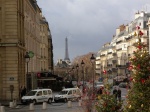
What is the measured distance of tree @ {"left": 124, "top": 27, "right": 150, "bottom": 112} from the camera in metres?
13.4

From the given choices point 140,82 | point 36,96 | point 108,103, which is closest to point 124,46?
point 36,96

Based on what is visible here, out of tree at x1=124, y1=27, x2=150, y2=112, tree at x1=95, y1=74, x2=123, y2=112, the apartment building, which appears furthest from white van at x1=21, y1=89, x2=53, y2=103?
the apartment building

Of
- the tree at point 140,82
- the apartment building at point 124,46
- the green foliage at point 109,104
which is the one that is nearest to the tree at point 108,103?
the green foliage at point 109,104

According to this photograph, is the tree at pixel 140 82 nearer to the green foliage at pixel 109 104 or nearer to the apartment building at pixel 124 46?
the green foliage at pixel 109 104

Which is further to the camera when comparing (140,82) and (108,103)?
(108,103)

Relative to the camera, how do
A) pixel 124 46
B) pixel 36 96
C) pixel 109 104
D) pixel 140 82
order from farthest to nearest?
pixel 124 46
pixel 36 96
pixel 109 104
pixel 140 82

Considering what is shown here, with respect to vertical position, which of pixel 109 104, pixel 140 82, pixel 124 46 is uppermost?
pixel 124 46

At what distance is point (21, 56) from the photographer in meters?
51.1

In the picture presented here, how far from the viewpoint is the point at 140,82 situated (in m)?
13.5

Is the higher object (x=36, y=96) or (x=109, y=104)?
(x=109, y=104)

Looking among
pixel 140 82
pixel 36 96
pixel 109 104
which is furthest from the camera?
pixel 36 96

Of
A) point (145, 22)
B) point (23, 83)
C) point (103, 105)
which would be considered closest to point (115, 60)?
point (145, 22)

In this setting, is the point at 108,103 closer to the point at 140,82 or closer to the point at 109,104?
the point at 109,104

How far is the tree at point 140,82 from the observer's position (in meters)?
13.4
